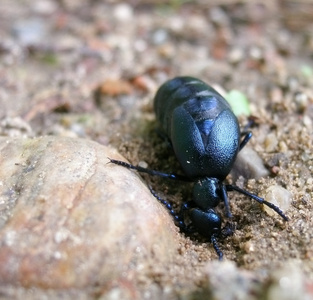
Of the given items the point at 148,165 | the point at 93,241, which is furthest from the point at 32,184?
the point at 148,165

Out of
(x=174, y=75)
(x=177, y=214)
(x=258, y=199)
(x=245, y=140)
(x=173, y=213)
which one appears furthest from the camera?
(x=174, y=75)

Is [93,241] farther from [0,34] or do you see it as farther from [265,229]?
[0,34]

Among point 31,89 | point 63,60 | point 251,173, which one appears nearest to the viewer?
point 251,173

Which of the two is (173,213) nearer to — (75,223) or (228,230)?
(228,230)

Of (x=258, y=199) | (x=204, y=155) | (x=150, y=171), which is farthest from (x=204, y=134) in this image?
(x=258, y=199)

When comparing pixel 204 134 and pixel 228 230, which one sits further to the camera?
pixel 204 134

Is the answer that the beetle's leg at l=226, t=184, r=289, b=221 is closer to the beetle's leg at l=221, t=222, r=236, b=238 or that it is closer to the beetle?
the beetle

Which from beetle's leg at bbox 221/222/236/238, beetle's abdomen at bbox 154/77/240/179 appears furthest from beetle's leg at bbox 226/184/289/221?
beetle's leg at bbox 221/222/236/238
